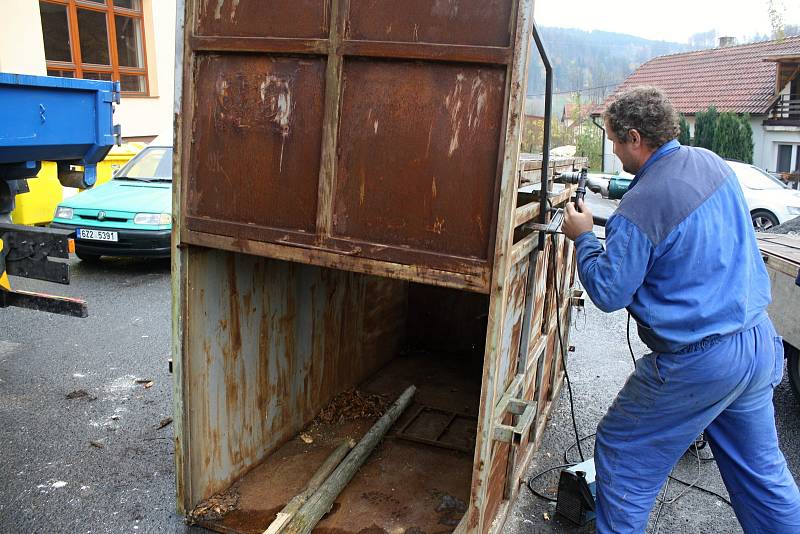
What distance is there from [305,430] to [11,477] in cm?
178

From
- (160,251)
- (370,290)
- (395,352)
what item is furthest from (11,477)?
(160,251)

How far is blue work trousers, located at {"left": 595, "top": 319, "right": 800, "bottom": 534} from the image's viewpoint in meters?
2.79

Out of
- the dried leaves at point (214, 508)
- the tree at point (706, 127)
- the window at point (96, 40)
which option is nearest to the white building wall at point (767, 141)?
the tree at point (706, 127)

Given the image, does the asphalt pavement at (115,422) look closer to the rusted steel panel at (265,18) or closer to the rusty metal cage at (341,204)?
the rusty metal cage at (341,204)

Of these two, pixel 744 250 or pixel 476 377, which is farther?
pixel 476 377

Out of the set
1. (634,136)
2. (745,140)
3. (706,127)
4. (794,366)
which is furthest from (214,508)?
(706,127)

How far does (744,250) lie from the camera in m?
2.80

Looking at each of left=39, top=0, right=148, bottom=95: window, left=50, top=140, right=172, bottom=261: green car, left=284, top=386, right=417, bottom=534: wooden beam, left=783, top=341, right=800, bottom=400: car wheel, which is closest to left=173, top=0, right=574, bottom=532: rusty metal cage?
left=284, top=386, right=417, bottom=534: wooden beam

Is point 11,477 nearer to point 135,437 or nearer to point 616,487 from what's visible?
point 135,437

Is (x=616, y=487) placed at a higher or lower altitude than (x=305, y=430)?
higher

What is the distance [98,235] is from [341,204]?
6415 millimetres

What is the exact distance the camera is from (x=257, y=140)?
292 cm

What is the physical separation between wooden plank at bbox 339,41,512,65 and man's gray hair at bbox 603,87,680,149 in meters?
0.74

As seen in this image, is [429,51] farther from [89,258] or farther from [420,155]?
[89,258]
